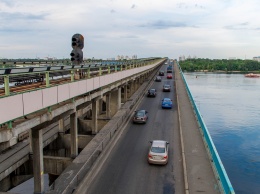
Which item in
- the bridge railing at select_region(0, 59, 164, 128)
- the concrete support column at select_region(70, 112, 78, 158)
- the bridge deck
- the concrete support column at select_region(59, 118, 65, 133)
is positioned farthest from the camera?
the concrete support column at select_region(59, 118, 65, 133)

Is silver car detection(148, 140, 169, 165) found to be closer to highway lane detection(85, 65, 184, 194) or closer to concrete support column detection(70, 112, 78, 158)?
highway lane detection(85, 65, 184, 194)

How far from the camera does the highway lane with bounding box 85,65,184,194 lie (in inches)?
587

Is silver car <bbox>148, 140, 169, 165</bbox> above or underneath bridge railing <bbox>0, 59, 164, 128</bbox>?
underneath

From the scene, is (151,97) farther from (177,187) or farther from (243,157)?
(177,187)

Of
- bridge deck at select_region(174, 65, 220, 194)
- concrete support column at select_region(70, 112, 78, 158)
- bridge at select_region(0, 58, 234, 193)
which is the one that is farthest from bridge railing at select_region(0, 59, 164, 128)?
bridge deck at select_region(174, 65, 220, 194)

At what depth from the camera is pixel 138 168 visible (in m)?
17.6

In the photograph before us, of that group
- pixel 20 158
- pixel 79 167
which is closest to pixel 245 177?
pixel 79 167

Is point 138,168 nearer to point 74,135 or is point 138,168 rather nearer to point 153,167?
point 153,167

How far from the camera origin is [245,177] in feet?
89.1

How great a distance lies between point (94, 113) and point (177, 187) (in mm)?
13175

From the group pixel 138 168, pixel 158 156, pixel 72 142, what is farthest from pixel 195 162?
pixel 72 142

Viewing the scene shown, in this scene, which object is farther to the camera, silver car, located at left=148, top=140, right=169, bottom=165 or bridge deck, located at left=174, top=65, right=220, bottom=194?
silver car, located at left=148, top=140, right=169, bottom=165

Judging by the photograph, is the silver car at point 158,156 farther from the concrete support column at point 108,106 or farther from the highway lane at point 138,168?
the concrete support column at point 108,106

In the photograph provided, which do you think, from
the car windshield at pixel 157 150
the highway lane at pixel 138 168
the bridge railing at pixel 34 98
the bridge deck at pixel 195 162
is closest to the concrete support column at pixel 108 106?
the highway lane at pixel 138 168
